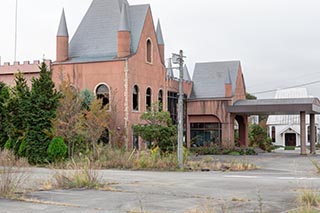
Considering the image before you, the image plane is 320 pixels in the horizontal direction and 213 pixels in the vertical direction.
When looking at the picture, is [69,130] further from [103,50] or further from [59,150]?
[103,50]

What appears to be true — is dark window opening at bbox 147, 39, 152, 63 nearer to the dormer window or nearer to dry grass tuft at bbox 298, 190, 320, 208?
the dormer window

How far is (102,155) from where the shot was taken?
3212cm

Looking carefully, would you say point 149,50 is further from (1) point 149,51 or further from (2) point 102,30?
(2) point 102,30

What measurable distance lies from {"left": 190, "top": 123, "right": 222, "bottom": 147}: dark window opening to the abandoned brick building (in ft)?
0.34

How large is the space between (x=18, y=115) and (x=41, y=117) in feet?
5.69

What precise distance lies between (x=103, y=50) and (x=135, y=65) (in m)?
3.25

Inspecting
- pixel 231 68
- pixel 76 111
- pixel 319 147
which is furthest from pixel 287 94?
pixel 76 111

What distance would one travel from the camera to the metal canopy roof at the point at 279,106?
152ft

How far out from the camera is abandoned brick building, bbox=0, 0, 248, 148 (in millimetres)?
41625

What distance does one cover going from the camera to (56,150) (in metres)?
33.1

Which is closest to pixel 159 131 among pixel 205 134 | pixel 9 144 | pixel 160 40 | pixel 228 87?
pixel 9 144

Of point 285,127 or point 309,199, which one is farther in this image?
point 285,127

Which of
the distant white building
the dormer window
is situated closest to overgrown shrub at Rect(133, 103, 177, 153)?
the dormer window

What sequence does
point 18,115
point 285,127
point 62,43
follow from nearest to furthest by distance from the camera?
1. point 18,115
2. point 62,43
3. point 285,127
